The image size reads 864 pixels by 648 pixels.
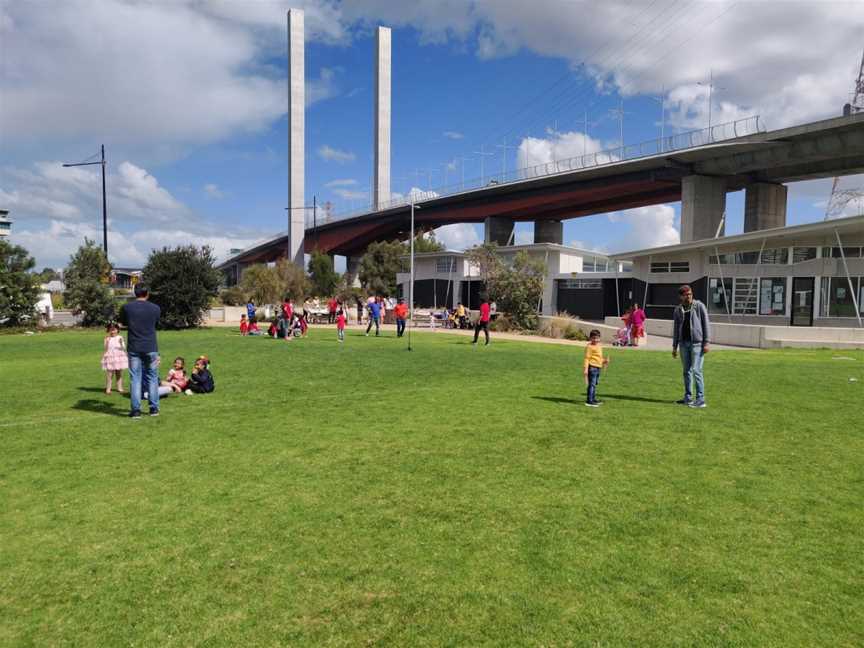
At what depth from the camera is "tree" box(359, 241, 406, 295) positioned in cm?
6744

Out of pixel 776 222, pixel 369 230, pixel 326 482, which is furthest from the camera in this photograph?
pixel 369 230

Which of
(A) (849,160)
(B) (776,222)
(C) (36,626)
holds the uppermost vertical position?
(A) (849,160)

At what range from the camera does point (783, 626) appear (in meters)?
3.35

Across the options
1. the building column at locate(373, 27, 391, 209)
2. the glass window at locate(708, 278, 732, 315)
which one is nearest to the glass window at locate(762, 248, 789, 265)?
the glass window at locate(708, 278, 732, 315)

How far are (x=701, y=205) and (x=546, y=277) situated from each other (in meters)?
13.3

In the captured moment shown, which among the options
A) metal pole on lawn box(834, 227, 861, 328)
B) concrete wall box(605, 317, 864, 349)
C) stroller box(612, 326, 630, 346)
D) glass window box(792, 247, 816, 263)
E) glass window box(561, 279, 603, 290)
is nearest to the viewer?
concrete wall box(605, 317, 864, 349)

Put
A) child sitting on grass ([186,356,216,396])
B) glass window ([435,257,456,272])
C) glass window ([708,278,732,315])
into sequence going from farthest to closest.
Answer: glass window ([435,257,456,272]) → glass window ([708,278,732,315]) → child sitting on grass ([186,356,216,396])

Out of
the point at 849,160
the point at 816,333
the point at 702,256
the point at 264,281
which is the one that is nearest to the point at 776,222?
the point at 849,160

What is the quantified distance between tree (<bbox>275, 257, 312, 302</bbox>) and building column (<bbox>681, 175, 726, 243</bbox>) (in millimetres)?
32190

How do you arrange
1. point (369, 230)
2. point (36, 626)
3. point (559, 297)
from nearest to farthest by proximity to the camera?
point (36, 626), point (559, 297), point (369, 230)

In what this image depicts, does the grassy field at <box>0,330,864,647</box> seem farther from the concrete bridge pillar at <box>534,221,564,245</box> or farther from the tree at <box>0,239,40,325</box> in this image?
the concrete bridge pillar at <box>534,221,564,245</box>

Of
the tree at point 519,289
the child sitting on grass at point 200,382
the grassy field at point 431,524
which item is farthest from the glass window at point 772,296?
the child sitting on grass at point 200,382

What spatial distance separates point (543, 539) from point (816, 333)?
2201 cm

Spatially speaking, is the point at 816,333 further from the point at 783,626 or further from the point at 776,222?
the point at 776,222
